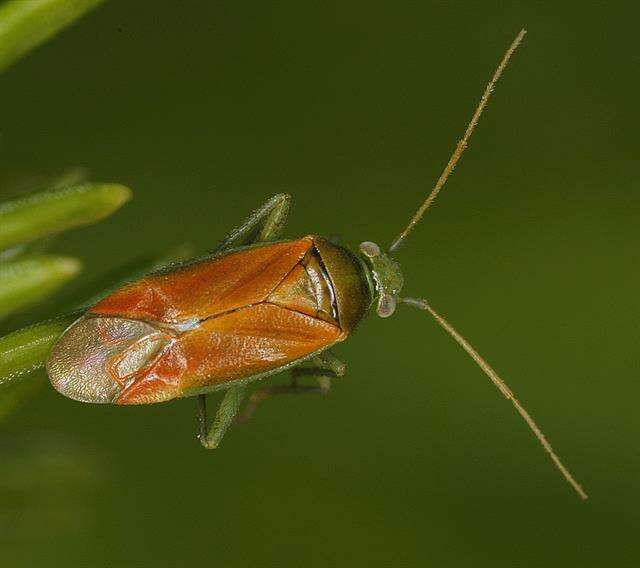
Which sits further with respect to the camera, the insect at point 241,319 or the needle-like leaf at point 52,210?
the insect at point 241,319

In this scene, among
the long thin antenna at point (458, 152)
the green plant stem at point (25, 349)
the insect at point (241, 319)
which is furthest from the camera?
the long thin antenna at point (458, 152)

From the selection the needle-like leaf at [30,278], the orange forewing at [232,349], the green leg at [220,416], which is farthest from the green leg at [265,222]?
the needle-like leaf at [30,278]

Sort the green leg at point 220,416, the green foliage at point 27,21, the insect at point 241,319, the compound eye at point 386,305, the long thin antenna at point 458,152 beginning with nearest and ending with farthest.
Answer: the green foliage at point 27,21 → the insect at point 241,319 → the green leg at point 220,416 → the long thin antenna at point 458,152 → the compound eye at point 386,305

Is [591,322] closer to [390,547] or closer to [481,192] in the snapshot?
[481,192]

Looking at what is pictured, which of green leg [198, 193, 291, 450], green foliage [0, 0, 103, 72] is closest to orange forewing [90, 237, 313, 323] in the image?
green leg [198, 193, 291, 450]

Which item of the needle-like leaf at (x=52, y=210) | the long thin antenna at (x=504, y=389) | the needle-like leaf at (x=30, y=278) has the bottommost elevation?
the long thin antenna at (x=504, y=389)

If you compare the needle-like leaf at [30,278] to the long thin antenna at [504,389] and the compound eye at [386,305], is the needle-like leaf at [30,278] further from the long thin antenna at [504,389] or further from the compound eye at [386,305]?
the compound eye at [386,305]

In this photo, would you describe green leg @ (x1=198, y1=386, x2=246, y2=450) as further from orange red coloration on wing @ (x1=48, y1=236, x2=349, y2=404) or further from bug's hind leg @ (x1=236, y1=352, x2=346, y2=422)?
orange red coloration on wing @ (x1=48, y1=236, x2=349, y2=404)
